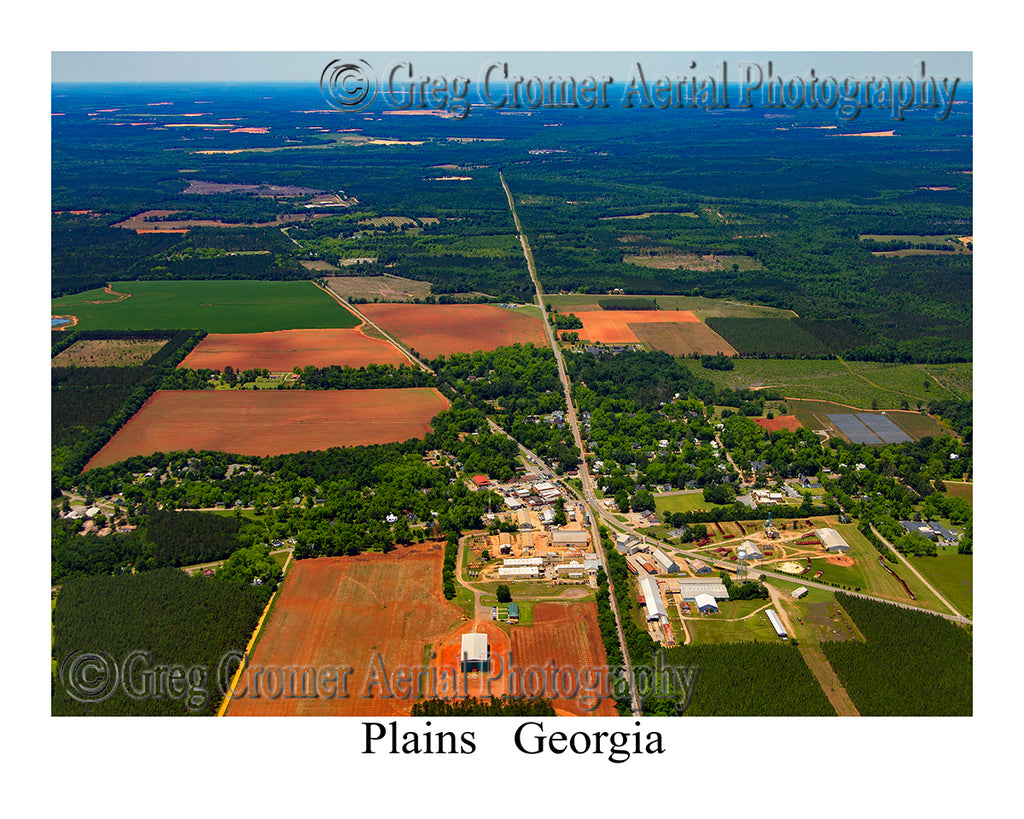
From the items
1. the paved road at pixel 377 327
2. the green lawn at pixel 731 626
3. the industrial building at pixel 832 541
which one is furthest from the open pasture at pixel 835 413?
the paved road at pixel 377 327

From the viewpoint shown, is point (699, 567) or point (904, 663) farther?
point (699, 567)

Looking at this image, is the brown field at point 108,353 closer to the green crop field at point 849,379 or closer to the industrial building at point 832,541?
the green crop field at point 849,379

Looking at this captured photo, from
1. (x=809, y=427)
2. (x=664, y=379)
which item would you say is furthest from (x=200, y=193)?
(x=809, y=427)

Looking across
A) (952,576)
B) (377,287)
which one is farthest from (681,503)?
(377,287)

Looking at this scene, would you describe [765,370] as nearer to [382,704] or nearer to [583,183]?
[382,704]

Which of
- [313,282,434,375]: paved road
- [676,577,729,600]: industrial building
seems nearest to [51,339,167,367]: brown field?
[313,282,434,375]: paved road

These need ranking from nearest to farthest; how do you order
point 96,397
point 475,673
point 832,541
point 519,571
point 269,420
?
point 475,673 → point 519,571 → point 832,541 → point 269,420 → point 96,397

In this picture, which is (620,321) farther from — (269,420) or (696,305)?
(269,420)
